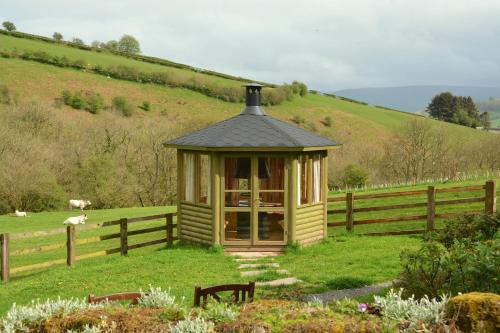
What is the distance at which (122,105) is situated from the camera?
54.6 meters

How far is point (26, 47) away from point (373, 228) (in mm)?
57156

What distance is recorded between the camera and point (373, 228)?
1895 cm

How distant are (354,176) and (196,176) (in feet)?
87.3

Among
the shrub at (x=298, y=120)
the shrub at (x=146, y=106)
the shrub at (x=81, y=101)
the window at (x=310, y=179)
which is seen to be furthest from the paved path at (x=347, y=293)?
the shrub at (x=298, y=120)

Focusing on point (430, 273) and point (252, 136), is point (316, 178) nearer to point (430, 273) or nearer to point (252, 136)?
point (252, 136)

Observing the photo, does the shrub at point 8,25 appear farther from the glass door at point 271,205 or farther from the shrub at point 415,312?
the shrub at point 415,312

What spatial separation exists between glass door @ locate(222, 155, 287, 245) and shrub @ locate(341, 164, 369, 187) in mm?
23757

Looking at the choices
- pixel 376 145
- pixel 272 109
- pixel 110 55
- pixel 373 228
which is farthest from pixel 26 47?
pixel 373 228

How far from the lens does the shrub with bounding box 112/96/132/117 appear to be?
53.8 meters

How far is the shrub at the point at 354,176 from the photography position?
131 feet

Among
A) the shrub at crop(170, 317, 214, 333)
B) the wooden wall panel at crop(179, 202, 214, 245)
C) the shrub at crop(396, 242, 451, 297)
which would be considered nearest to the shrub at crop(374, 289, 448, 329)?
the shrub at crop(170, 317, 214, 333)

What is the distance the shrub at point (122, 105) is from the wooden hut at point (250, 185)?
129 ft

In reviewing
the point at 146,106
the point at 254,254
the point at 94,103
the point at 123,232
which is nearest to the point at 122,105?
the point at 146,106

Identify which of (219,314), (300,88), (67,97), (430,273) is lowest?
(430,273)
